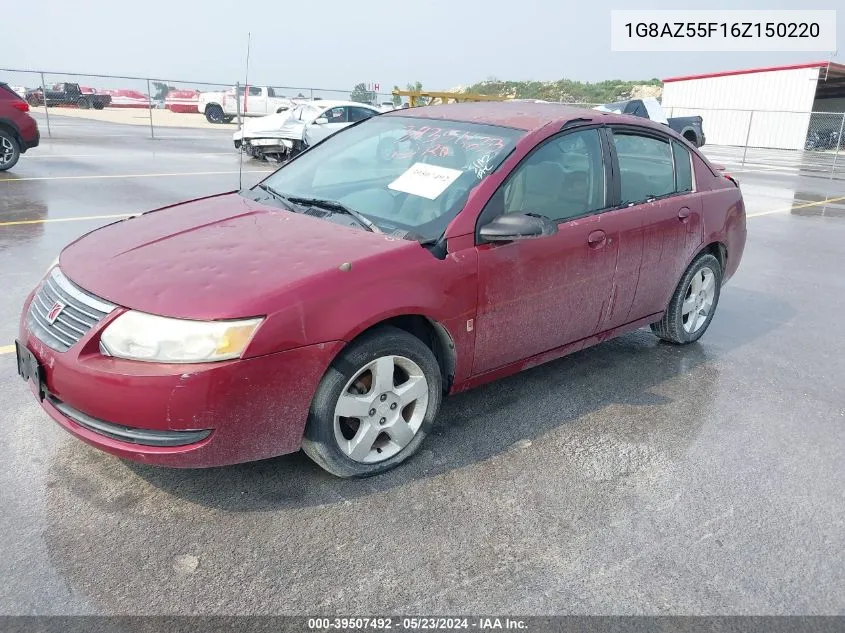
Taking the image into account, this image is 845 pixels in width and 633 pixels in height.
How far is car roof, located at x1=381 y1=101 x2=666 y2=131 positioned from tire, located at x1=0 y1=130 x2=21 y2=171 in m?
10.3

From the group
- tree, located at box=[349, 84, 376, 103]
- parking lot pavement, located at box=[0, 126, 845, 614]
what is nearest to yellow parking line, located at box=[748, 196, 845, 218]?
parking lot pavement, located at box=[0, 126, 845, 614]

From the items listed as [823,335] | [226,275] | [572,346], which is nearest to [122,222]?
[226,275]

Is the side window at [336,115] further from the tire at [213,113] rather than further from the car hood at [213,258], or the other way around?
the tire at [213,113]

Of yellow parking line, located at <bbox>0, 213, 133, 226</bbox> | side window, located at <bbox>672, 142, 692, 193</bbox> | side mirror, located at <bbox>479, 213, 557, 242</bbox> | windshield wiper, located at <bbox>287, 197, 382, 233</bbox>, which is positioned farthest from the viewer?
yellow parking line, located at <bbox>0, 213, 133, 226</bbox>

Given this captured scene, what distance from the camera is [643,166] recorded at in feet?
14.3

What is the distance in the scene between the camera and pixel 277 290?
2.72m

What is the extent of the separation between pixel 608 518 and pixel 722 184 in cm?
304

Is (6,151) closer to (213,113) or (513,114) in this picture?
(513,114)

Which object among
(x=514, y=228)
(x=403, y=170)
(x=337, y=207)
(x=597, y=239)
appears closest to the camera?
(x=514, y=228)

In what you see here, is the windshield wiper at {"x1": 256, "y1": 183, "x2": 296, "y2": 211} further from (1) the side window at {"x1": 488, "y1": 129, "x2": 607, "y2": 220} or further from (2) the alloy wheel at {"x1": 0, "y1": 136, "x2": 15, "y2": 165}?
(2) the alloy wheel at {"x1": 0, "y1": 136, "x2": 15, "y2": 165}

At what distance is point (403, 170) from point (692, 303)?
2.41 m

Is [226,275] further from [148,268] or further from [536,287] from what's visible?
[536,287]

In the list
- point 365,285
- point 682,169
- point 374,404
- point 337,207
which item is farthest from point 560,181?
point 374,404

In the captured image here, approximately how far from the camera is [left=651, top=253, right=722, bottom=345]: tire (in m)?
4.76
